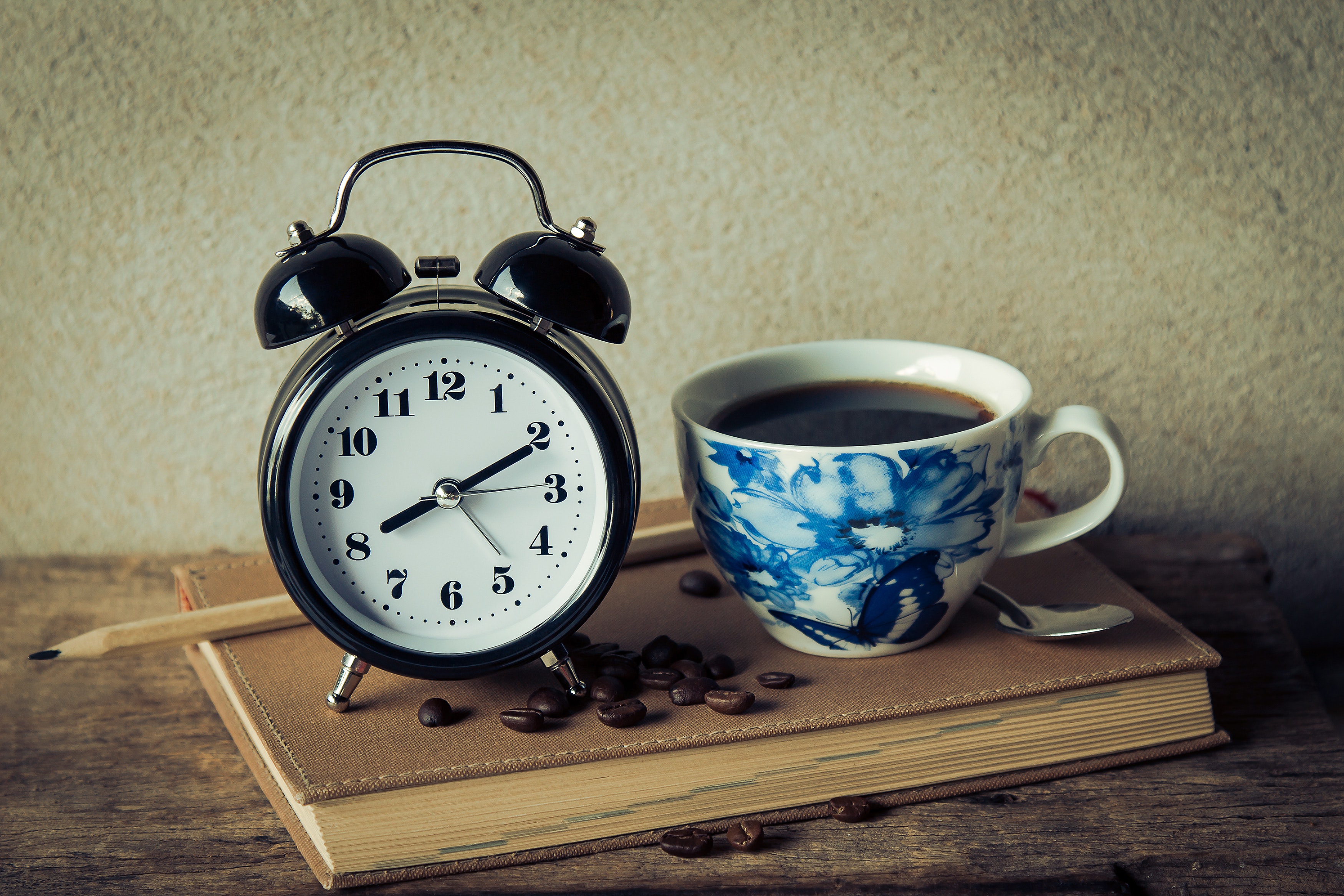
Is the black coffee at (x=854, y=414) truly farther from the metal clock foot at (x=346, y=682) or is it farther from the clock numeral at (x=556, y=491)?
the metal clock foot at (x=346, y=682)

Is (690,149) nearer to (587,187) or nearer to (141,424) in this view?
(587,187)

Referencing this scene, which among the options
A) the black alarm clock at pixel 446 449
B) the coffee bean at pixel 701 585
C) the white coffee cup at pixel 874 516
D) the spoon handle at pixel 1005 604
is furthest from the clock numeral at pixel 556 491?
the spoon handle at pixel 1005 604

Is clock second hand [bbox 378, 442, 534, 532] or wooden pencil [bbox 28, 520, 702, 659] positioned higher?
clock second hand [bbox 378, 442, 534, 532]

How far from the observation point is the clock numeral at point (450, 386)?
71 centimetres

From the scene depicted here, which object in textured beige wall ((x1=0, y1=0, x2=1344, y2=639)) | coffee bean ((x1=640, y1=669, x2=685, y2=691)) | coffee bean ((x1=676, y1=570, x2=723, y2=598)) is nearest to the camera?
coffee bean ((x1=640, y1=669, x2=685, y2=691))

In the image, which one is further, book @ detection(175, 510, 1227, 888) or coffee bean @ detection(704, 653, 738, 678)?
coffee bean @ detection(704, 653, 738, 678)

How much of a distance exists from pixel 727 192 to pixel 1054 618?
54 centimetres

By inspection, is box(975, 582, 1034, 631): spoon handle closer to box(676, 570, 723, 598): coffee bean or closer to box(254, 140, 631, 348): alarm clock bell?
box(676, 570, 723, 598): coffee bean

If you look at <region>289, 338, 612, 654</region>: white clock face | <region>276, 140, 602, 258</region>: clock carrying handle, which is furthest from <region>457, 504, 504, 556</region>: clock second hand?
<region>276, 140, 602, 258</region>: clock carrying handle

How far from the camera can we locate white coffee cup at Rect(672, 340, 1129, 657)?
71 centimetres

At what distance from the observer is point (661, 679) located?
75 cm

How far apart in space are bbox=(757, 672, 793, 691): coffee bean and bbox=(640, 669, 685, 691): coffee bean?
0.20 ft

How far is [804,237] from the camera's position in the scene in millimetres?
1084

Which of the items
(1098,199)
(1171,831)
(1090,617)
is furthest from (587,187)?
(1171,831)
